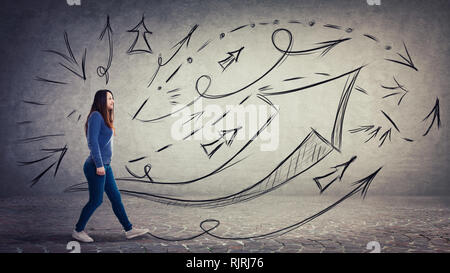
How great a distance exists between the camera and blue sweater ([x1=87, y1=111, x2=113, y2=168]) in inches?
→ 151

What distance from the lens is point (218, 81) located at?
23.4 feet

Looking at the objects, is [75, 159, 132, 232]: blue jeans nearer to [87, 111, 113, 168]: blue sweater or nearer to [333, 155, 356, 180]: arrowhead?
[87, 111, 113, 168]: blue sweater

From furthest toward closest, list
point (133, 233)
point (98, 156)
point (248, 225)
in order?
point (248, 225) < point (133, 233) < point (98, 156)

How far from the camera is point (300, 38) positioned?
281 inches

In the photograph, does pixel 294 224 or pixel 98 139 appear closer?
pixel 98 139

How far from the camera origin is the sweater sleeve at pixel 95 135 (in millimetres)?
3826

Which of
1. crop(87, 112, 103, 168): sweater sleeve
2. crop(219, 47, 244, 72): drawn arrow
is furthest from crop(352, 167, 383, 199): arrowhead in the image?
crop(87, 112, 103, 168): sweater sleeve

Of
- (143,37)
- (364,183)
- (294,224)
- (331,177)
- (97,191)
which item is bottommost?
(294,224)

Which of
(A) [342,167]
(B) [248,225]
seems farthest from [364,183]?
(B) [248,225]

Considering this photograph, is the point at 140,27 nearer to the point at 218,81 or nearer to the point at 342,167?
the point at 218,81

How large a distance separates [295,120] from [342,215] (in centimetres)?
217

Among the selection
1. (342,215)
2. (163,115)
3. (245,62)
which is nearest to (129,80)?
(163,115)

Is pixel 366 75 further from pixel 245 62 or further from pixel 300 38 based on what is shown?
pixel 245 62

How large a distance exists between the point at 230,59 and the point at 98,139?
3838 mm
